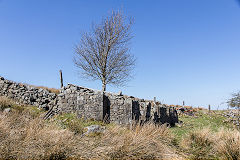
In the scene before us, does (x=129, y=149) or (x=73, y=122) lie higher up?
(x=73, y=122)

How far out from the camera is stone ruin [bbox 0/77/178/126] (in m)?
11.1

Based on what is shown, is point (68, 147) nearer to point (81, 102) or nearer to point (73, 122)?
point (73, 122)

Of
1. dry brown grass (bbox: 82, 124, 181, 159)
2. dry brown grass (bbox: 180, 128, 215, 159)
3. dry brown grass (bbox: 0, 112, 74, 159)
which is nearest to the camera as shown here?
dry brown grass (bbox: 0, 112, 74, 159)

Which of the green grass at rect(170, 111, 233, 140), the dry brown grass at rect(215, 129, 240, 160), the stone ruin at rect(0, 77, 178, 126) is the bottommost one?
the green grass at rect(170, 111, 233, 140)

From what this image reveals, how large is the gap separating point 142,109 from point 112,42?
10631 mm

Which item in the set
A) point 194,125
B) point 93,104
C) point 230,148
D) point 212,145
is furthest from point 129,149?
point 194,125

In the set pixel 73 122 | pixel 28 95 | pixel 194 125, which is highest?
pixel 28 95

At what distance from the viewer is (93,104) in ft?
38.2

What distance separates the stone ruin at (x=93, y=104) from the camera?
1108 centimetres

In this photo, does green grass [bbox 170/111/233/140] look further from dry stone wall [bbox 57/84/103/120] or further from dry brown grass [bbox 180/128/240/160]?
dry stone wall [bbox 57/84/103/120]

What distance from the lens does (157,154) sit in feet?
16.7

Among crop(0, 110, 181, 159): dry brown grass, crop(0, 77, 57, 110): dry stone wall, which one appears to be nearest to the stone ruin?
crop(0, 77, 57, 110): dry stone wall

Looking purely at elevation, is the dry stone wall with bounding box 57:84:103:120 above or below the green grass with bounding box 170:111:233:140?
above

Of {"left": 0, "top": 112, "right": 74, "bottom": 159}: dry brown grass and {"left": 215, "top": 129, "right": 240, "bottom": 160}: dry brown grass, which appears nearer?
{"left": 0, "top": 112, "right": 74, "bottom": 159}: dry brown grass
